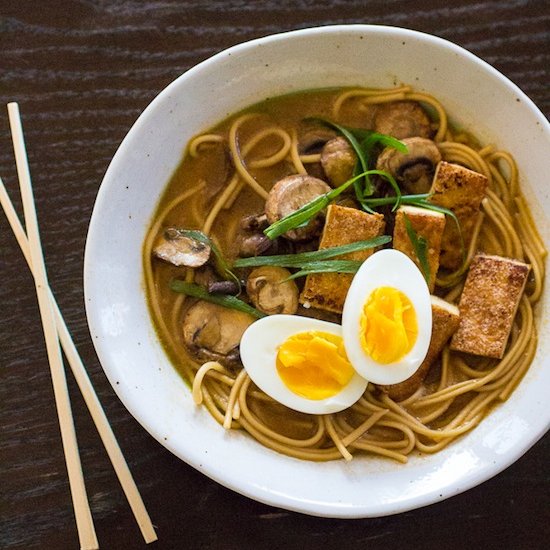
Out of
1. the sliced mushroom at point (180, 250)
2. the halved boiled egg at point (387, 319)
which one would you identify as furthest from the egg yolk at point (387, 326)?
the sliced mushroom at point (180, 250)

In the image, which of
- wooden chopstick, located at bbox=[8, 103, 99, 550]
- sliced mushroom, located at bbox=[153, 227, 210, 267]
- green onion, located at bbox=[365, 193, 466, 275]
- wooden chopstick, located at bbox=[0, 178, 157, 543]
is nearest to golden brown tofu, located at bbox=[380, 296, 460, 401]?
green onion, located at bbox=[365, 193, 466, 275]

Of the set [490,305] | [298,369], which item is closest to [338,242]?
[298,369]

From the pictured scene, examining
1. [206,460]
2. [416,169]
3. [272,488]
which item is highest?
[416,169]

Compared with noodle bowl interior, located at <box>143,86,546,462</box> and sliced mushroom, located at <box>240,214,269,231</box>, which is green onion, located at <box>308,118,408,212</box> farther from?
sliced mushroom, located at <box>240,214,269,231</box>

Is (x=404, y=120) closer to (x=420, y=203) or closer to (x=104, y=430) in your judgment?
(x=420, y=203)

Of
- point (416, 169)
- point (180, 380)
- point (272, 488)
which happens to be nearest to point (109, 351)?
point (180, 380)

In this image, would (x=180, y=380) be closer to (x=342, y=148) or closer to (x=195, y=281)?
(x=195, y=281)
